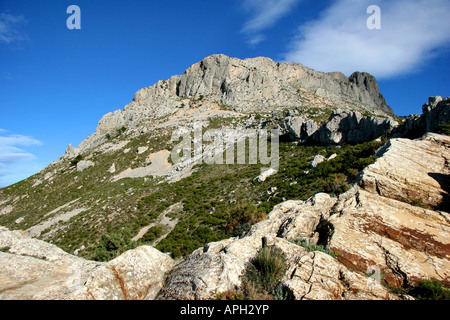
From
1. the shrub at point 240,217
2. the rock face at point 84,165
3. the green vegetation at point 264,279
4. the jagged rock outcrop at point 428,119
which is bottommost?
the shrub at point 240,217

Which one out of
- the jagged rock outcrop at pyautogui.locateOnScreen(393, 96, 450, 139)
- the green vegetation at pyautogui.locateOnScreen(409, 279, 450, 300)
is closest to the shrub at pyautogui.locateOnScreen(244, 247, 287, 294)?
the green vegetation at pyautogui.locateOnScreen(409, 279, 450, 300)

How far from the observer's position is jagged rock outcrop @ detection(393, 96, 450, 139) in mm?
16922

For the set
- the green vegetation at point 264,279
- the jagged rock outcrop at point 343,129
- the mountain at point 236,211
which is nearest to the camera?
the green vegetation at point 264,279

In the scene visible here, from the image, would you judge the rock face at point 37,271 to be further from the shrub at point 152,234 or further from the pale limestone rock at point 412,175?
the pale limestone rock at point 412,175

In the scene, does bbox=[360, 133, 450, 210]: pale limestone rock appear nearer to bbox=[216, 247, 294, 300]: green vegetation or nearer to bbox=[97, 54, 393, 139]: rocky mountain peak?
bbox=[216, 247, 294, 300]: green vegetation

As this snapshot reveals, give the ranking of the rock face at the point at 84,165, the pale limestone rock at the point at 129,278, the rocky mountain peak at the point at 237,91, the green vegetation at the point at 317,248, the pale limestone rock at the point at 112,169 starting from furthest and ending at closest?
the rocky mountain peak at the point at 237,91 < the rock face at the point at 84,165 < the pale limestone rock at the point at 112,169 < the green vegetation at the point at 317,248 < the pale limestone rock at the point at 129,278

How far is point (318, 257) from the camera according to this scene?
567 cm

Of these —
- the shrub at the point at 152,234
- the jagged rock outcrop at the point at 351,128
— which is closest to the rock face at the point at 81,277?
the shrub at the point at 152,234

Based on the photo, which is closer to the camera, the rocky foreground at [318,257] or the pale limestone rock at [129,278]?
the rocky foreground at [318,257]

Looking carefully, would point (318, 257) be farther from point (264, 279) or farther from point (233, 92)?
point (233, 92)

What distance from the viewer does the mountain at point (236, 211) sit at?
5.52 m

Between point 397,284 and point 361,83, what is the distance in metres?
133

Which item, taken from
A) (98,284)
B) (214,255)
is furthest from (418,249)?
(98,284)

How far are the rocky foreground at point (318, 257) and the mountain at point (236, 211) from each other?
0.04 m
